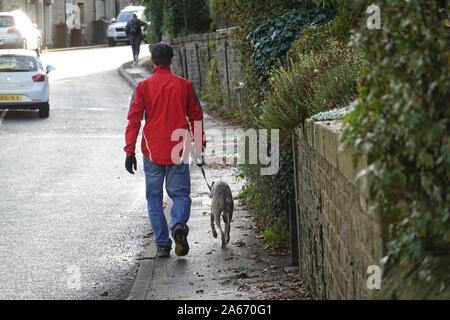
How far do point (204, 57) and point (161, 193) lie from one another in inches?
804

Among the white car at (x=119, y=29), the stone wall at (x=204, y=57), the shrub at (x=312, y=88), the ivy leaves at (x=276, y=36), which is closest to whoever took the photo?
the shrub at (x=312, y=88)

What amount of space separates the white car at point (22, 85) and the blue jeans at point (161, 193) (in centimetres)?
1611

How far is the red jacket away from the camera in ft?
34.5

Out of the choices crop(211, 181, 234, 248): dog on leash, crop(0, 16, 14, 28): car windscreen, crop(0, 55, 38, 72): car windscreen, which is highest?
crop(0, 16, 14, 28): car windscreen

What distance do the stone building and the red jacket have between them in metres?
46.0

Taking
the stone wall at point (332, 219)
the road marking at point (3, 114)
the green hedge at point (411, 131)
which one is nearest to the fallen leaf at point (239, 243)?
the stone wall at point (332, 219)

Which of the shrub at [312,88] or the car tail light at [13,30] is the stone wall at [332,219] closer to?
the shrub at [312,88]

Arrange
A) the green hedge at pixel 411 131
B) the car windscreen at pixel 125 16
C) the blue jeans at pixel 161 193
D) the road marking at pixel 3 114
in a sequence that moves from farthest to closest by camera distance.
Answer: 1. the car windscreen at pixel 125 16
2. the road marking at pixel 3 114
3. the blue jeans at pixel 161 193
4. the green hedge at pixel 411 131

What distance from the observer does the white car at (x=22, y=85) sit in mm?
26281

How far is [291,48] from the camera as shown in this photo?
40.8 ft

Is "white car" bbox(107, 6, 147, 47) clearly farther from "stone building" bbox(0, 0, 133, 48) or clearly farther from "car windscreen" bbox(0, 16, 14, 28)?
"car windscreen" bbox(0, 16, 14, 28)

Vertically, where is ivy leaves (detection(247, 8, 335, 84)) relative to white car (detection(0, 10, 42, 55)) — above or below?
above

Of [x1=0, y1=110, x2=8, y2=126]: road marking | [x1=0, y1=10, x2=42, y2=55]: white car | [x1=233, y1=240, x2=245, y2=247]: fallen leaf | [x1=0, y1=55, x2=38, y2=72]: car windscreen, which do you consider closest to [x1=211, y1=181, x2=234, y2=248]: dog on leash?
[x1=233, y1=240, x2=245, y2=247]: fallen leaf
